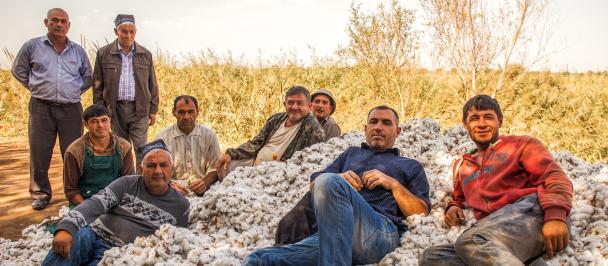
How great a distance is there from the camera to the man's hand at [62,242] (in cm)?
243

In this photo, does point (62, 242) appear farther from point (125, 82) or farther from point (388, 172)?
point (125, 82)

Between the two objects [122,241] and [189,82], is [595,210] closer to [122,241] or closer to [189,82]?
[122,241]

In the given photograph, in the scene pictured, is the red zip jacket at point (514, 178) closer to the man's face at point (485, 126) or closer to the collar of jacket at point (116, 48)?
the man's face at point (485, 126)

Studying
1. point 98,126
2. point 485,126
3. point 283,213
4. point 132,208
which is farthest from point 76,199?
point 485,126

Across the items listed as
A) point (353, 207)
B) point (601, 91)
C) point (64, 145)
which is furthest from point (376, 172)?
point (601, 91)

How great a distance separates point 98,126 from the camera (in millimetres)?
3504

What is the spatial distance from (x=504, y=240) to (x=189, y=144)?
2905mm

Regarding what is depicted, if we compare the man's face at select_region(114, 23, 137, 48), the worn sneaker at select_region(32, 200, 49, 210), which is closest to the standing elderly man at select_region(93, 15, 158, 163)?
the man's face at select_region(114, 23, 137, 48)

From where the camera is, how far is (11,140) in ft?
28.2

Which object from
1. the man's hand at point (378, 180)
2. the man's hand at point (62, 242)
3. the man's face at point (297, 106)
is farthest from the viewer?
the man's face at point (297, 106)

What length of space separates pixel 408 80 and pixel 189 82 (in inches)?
172

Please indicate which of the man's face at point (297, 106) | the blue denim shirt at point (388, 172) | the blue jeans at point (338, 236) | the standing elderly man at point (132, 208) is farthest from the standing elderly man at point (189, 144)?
the blue jeans at point (338, 236)

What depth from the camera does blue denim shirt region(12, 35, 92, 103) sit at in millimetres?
4598

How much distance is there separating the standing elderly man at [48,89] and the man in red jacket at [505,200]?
374cm
